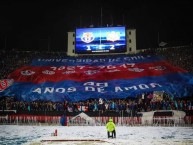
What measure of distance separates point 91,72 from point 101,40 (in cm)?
1000

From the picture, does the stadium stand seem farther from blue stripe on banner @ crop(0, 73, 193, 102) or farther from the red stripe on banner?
the red stripe on banner

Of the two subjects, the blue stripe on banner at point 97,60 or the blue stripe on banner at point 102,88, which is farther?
the blue stripe on banner at point 97,60

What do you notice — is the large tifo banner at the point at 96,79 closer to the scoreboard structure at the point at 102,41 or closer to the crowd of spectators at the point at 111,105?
the crowd of spectators at the point at 111,105

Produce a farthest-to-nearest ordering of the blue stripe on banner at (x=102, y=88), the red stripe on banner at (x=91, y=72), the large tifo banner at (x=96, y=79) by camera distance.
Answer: the red stripe on banner at (x=91, y=72) → the large tifo banner at (x=96, y=79) → the blue stripe on banner at (x=102, y=88)

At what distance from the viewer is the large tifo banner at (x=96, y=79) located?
36.4 m

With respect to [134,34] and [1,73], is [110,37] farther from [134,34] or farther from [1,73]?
[1,73]

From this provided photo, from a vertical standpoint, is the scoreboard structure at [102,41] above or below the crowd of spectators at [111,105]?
above

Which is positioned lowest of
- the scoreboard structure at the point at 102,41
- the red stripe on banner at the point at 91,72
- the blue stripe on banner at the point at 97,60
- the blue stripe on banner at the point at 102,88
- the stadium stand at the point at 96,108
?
the stadium stand at the point at 96,108

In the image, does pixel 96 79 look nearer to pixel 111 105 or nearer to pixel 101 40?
pixel 111 105

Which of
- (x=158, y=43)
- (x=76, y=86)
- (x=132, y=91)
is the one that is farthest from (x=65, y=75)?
(x=158, y=43)

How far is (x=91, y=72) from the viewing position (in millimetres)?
44125

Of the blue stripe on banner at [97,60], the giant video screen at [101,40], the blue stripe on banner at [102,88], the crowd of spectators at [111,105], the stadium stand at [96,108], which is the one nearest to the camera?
the stadium stand at [96,108]

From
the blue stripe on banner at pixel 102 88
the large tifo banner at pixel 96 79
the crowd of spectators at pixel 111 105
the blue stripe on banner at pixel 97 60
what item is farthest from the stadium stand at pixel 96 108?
the blue stripe on banner at pixel 97 60

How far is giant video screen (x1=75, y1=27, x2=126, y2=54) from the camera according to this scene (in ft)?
169
